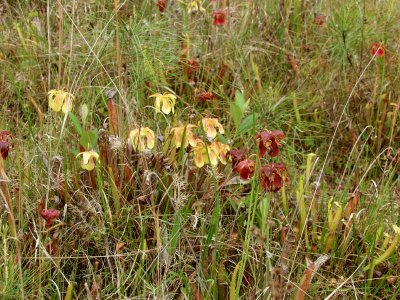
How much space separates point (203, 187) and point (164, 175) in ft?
0.44

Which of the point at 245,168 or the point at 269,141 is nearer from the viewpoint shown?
the point at 269,141

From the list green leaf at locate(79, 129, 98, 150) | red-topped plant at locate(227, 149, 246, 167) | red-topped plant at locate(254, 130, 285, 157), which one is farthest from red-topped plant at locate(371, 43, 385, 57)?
green leaf at locate(79, 129, 98, 150)

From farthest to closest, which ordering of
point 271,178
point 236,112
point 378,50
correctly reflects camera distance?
point 378,50 < point 236,112 < point 271,178

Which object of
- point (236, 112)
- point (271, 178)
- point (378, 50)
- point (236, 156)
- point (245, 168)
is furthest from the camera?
point (378, 50)

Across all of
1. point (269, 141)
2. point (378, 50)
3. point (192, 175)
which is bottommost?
point (192, 175)

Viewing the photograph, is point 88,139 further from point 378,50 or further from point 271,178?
point 378,50

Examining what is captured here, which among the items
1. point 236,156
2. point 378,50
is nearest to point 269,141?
point 236,156

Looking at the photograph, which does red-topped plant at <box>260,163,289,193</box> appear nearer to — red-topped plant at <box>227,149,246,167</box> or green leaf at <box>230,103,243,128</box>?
red-topped plant at <box>227,149,246,167</box>

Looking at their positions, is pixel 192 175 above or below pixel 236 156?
below

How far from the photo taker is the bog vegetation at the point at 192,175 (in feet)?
6.10

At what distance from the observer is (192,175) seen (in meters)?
2.16

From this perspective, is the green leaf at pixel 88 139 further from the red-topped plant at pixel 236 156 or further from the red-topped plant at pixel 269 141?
the red-topped plant at pixel 269 141

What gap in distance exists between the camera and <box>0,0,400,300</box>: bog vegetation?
73.2 inches

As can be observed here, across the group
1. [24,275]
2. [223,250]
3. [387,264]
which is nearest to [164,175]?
[223,250]
